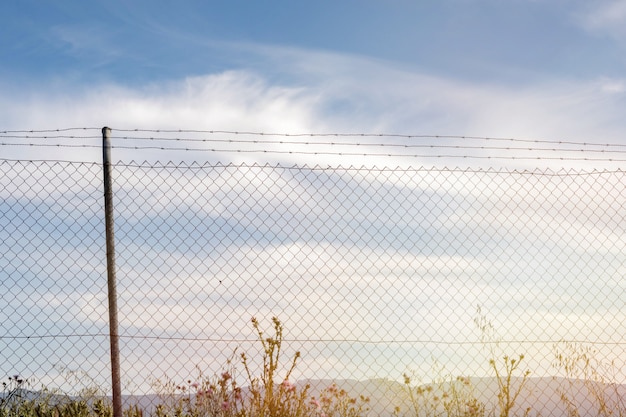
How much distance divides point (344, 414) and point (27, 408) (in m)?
2.89

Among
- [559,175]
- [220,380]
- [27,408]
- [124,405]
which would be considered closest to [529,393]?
[559,175]

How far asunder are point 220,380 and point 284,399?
2.09 feet

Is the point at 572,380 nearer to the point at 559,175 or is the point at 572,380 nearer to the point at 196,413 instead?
the point at 559,175

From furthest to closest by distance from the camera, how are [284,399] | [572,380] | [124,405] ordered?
1. [572,380]
2. [124,405]
3. [284,399]

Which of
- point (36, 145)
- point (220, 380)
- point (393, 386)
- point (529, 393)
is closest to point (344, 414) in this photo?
point (393, 386)

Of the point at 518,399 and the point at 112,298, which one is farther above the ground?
the point at 112,298

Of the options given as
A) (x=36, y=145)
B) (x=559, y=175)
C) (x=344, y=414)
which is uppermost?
(x=36, y=145)

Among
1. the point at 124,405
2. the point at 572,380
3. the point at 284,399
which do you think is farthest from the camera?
the point at 572,380

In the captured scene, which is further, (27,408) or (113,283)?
(27,408)

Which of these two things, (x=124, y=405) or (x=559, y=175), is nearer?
(x=124, y=405)

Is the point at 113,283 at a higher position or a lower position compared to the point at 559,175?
lower

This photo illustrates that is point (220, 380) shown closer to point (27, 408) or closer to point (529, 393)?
point (27, 408)

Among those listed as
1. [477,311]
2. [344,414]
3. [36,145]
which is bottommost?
[344,414]

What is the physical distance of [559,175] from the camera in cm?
676
